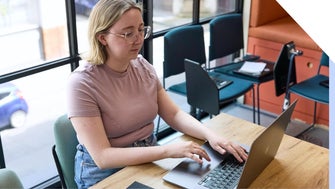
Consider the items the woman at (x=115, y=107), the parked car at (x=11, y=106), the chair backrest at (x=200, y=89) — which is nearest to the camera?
the woman at (x=115, y=107)

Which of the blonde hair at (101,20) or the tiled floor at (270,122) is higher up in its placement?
the blonde hair at (101,20)

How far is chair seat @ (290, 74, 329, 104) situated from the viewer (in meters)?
3.01

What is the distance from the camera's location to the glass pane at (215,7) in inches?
141

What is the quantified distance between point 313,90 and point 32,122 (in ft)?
6.85

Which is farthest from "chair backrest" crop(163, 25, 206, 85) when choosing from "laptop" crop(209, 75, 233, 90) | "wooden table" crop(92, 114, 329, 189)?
"wooden table" crop(92, 114, 329, 189)

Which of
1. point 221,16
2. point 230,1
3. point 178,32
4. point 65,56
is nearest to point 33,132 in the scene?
point 65,56

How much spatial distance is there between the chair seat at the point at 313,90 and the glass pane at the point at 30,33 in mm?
1751

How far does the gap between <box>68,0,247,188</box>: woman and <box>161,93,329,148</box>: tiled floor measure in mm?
1667

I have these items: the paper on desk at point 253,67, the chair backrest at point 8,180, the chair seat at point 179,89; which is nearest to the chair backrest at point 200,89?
the chair seat at point 179,89

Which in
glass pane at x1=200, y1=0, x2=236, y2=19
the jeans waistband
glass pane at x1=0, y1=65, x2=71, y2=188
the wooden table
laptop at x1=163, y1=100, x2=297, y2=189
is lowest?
glass pane at x1=0, y1=65, x2=71, y2=188

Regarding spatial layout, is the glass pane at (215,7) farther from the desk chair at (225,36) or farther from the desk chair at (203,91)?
the desk chair at (203,91)

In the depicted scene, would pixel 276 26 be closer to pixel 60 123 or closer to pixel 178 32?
pixel 178 32

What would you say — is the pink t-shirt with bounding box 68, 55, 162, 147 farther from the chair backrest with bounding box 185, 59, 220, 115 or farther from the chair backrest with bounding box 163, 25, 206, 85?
the chair backrest with bounding box 163, 25, 206, 85

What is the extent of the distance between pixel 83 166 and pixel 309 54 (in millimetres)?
2463
